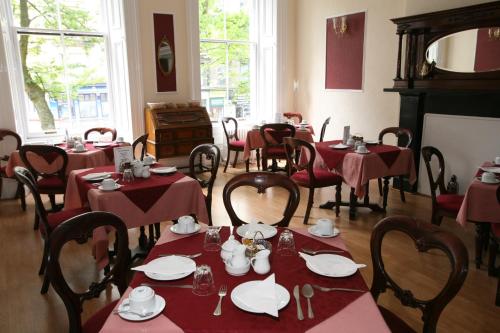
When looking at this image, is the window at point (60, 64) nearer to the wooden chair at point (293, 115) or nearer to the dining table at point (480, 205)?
the wooden chair at point (293, 115)

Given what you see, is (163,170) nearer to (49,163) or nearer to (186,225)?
(186,225)

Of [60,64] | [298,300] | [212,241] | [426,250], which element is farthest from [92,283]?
[60,64]

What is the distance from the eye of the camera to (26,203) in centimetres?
487

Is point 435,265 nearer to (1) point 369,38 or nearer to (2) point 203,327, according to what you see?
(2) point 203,327

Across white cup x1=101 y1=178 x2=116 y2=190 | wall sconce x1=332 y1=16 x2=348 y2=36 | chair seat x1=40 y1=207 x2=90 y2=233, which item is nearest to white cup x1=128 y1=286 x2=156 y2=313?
white cup x1=101 y1=178 x2=116 y2=190

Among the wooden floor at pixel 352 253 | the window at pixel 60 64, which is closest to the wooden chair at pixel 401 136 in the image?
the wooden floor at pixel 352 253

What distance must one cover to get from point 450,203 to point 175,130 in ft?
12.6

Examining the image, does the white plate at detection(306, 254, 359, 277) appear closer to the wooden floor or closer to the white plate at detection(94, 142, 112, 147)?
the wooden floor

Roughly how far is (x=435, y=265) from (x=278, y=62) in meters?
4.79

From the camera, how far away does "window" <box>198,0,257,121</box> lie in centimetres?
667

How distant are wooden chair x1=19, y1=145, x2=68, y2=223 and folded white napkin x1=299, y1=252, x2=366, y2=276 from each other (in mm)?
2978

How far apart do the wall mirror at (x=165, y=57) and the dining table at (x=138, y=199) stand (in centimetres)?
327

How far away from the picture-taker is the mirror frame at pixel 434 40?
4137 mm

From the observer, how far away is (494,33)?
13.7ft
